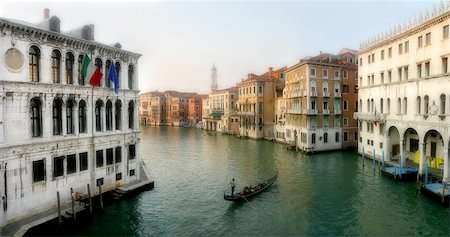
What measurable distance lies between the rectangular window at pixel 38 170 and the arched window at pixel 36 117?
4.81ft

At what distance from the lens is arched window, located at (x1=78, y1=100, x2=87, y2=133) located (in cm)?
1989

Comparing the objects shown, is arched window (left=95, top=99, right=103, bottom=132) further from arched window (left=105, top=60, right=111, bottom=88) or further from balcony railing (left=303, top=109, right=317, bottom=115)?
balcony railing (left=303, top=109, right=317, bottom=115)

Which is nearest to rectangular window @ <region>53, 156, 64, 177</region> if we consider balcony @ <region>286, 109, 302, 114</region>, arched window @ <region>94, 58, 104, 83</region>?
arched window @ <region>94, 58, 104, 83</region>

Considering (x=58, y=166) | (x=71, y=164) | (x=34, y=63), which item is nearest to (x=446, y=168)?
(x=71, y=164)

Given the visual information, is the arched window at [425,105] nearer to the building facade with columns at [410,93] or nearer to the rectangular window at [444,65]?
the building facade with columns at [410,93]

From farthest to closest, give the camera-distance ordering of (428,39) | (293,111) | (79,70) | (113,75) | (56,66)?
(293,111)
(428,39)
(113,75)
(79,70)
(56,66)

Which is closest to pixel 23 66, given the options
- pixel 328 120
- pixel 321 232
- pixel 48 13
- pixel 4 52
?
pixel 4 52

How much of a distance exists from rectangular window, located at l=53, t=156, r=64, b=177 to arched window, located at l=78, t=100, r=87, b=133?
2184 mm

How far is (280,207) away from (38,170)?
14.0 m

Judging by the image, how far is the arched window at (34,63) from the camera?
56.0 feet

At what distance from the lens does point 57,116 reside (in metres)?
18.6

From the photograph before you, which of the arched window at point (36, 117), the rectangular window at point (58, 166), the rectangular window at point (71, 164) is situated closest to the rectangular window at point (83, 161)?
the rectangular window at point (71, 164)

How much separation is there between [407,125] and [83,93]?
2564 cm

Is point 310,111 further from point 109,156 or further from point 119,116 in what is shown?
point 109,156
